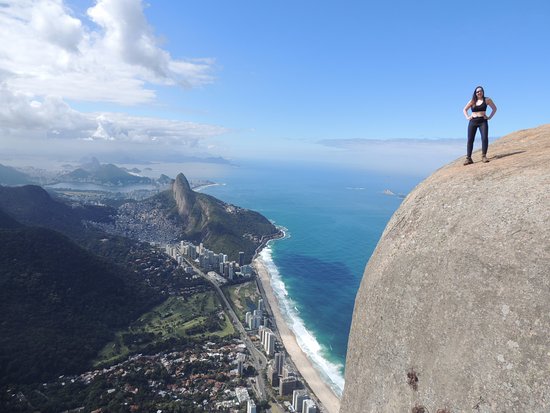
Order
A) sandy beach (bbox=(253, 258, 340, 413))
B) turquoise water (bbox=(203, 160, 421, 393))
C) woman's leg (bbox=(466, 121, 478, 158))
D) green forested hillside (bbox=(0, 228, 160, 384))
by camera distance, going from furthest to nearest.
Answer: turquoise water (bbox=(203, 160, 421, 393)) → green forested hillside (bbox=(0, 228, 160, 384)) → sandy beach (bbox=(253, 258, 340, 413)) → woman's leg (bbox=(466, 121, 478, 158))

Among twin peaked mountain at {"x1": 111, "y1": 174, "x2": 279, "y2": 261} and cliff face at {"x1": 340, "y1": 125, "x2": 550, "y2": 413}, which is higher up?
cliff face at {"x1": 340, "y1": 125, "x2": 550, "y2": 413}

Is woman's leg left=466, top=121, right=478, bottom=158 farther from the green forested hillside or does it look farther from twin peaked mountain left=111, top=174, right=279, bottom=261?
twin peaked mountain left=111, top=174, right=279, bottom=261

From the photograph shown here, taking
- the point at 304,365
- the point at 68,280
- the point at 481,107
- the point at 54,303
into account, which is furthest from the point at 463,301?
the point at 68,280

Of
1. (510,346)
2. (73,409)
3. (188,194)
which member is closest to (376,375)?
(510,346)

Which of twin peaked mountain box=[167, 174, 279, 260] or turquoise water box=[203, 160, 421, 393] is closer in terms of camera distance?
turquoise water box=[203, 160, 421, 393]

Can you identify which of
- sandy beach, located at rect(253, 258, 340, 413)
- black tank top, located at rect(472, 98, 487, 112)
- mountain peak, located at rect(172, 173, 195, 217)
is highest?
black tank top, located at rect(472, 98, 487, 112)

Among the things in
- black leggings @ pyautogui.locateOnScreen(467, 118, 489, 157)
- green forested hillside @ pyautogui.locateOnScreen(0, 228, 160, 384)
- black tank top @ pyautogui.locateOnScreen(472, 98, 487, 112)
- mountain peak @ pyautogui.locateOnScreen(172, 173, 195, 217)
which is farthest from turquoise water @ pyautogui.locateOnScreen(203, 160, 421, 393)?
black tank top @ pyautogui.locateOnScreen(472, 98, 487, 112)

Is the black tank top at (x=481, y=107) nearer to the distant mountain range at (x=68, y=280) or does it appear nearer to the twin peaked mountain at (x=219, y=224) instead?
the distant mountain range at (x=68, y=280)
